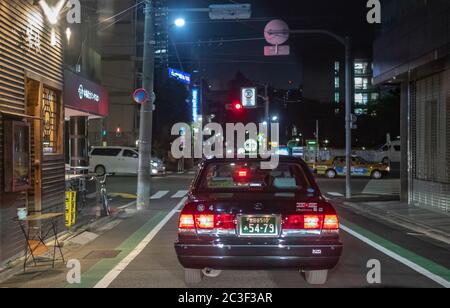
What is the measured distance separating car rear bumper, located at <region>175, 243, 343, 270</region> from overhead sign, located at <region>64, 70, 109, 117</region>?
300 inches

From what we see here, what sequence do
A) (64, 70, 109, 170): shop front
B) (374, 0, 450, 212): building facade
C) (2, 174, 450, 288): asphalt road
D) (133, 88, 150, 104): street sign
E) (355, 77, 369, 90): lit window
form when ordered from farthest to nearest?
(355, 77, 369, 90): lit window
(133, 88, 150, 104): street sign
(374, 0, 450, 212): building facade
(64, 70, 109, 170): shop front
(2, 174, 450, 288): asphalt road

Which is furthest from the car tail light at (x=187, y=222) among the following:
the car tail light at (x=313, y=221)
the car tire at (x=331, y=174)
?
the car tire at (x=331, y=174)

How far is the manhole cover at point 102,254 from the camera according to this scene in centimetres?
943

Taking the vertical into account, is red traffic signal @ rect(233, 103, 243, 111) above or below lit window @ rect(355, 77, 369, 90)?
below

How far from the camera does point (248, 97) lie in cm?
3238

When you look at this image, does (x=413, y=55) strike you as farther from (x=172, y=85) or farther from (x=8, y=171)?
(x=172, y=85)

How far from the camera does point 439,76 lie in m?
16.8

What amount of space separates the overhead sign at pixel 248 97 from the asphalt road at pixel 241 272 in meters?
18.9

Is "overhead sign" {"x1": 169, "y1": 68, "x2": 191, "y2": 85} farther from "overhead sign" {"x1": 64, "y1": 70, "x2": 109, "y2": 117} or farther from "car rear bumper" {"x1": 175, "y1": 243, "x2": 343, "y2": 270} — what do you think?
"car rear bumper" {"x1": 175, "y1": 243, "x2": 343, "y2": 270}

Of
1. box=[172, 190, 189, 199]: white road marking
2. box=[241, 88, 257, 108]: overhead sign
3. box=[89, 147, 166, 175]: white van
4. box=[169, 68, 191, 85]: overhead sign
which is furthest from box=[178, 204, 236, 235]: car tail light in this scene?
box=[169, 68, 191, 85]: overhead sign

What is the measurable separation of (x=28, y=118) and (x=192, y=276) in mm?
4606

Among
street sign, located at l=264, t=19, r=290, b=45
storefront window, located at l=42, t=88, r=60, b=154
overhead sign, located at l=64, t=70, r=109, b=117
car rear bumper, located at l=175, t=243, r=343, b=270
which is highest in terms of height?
street sign, located at l=264, t=19, r=290, b=45

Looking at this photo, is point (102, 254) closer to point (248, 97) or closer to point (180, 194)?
point (180, 194)

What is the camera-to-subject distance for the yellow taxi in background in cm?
3446
